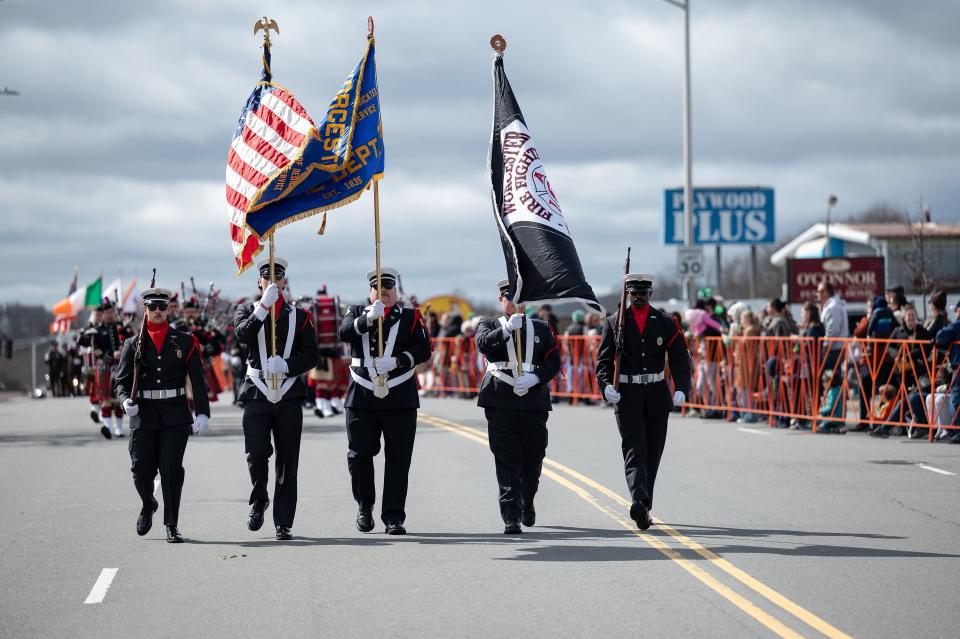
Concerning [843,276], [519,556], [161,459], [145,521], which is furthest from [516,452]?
[843,276]

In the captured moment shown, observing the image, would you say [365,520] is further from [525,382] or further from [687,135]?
[687,135]

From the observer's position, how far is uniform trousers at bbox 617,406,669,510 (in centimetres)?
1147

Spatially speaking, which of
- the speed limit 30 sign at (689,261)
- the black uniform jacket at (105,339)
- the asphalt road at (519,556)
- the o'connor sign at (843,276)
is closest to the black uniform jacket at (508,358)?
the asphalt road at (519,556)

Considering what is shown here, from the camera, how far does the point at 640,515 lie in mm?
11250

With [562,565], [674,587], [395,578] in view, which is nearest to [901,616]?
[674,587]

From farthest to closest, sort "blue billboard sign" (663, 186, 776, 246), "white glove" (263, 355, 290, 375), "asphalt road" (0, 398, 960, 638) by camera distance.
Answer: "blue billboard sign" (663, 186, 776, 246)
"white glove" (263, 355, 290, 375)
"asphalt road" (0, 398, 960, 638)

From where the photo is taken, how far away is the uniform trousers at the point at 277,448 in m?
11.3

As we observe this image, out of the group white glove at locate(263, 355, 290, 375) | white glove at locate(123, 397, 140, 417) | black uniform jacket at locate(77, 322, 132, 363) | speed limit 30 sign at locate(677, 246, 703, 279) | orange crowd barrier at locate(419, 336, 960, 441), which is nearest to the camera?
white glove at locate(263, 355, 290, 375)

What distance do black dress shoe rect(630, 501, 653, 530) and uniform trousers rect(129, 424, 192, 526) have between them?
11.6 ft

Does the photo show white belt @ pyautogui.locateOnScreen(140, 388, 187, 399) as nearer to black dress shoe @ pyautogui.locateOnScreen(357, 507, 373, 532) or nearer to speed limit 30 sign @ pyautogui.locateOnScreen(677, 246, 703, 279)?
black dress shoe @ pyautogui.locateOnScreen(357, 507, 373, 532)

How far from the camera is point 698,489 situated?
557 inches

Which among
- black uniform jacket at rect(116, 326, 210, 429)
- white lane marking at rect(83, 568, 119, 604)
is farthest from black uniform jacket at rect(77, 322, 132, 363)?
white lane marking at rect(83, 568, 119, 604)

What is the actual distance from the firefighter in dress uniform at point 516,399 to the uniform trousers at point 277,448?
1.49 metres

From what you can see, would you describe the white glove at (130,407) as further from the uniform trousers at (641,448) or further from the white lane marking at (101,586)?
the uniform trousers at (641,448)
